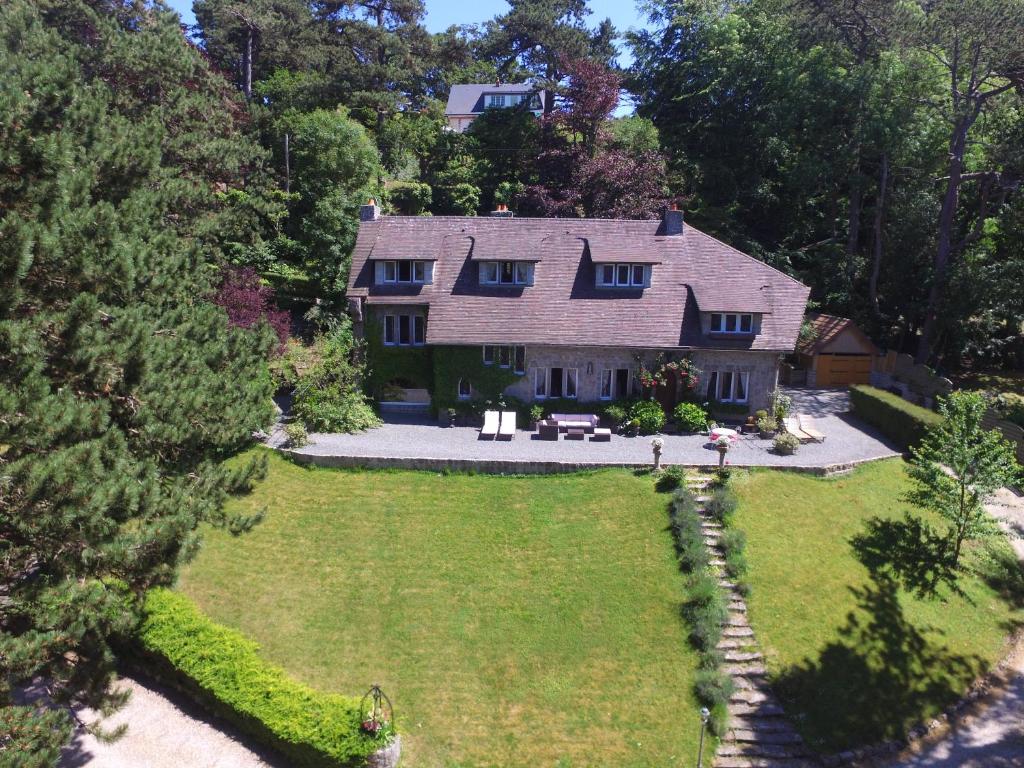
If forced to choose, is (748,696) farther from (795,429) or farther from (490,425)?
(490,425)

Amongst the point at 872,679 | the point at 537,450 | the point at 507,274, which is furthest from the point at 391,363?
the point at 872,679

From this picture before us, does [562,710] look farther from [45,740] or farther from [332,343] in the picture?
[332,343]

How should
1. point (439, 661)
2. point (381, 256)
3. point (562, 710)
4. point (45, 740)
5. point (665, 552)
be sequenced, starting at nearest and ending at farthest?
1. point (45, 740)
2. point (562, 710)
3. point (439, 661)
4. point (665, 552)
5. point (381, 256)

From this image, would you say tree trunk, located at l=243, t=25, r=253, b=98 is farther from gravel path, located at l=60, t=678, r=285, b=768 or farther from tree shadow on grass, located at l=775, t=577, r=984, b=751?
tree shadow on grass, located at l=775, t=577, r=984, b=751

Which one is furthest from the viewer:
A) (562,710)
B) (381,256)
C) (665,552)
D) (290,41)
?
(290,41)

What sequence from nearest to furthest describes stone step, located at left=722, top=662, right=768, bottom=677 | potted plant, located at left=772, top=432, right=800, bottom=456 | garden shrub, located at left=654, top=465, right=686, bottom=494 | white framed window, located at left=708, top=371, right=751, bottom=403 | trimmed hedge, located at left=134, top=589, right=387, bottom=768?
trimmed hedge, located at left=134, top=589, right=387, bottom=768 → stone step, located at left=722, top=662, right=768, bottom=677 → garden shrub, located at left=654, top=465, right=686, bottom=494 → potted plant, located at left=772, top=432, right=800, bottom=456 → white framed window, located at left=708, top=371, right=751, bottom=403

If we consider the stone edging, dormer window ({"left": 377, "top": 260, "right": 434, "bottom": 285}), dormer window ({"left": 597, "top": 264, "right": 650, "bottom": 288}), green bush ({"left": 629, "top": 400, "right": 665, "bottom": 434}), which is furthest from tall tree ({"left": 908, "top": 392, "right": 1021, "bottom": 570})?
dormer window ({"left": 377, "top": 260, "right": 434, "bottom": 285})

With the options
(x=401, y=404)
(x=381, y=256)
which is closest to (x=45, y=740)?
(x=401, y=404)
